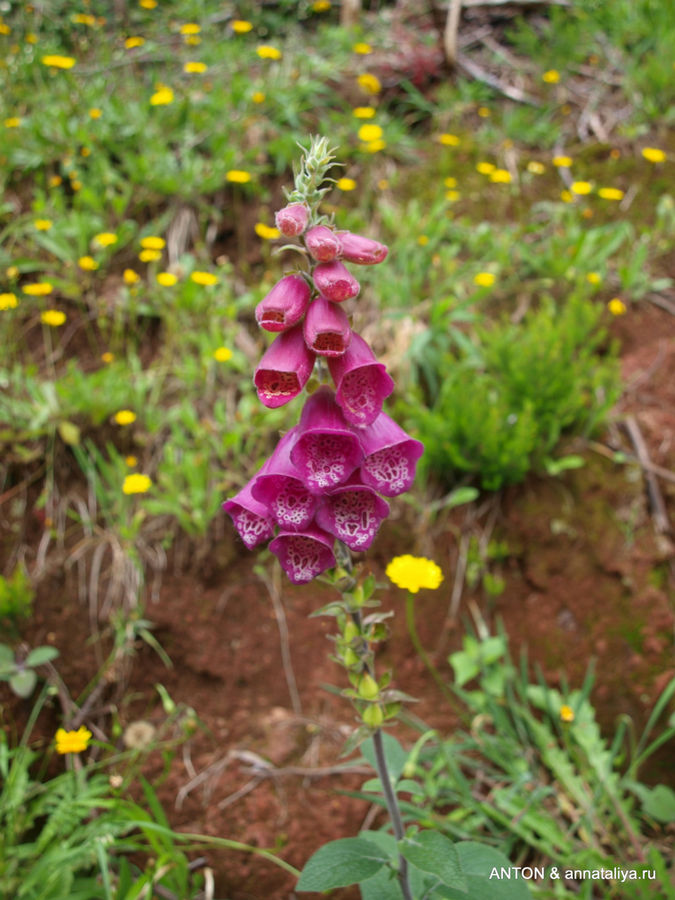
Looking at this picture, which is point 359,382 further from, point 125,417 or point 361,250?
point 125,417

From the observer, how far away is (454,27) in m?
4.84

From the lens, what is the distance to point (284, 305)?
1.19 meters

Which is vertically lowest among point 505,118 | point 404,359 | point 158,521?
point 158,521

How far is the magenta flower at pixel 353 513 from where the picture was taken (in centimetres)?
117

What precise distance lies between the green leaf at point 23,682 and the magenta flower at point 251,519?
138cm

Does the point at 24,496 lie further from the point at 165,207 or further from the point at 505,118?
the point at 505,118

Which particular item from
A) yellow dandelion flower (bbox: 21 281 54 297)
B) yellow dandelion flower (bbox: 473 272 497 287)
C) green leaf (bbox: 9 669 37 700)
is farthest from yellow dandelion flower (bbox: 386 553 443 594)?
yellow dandelion flower (bbox: 21 281 54 297)

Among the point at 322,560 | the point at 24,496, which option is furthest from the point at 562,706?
the point at 24,496

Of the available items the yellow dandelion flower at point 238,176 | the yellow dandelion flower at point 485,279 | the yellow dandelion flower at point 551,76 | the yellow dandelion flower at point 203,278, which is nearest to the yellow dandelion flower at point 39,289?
the yellow dandelion flower at point 203,278

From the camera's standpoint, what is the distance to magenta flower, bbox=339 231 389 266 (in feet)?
4.08

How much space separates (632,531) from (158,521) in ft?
6.23

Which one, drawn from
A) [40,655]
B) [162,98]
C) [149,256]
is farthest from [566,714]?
[162,98]

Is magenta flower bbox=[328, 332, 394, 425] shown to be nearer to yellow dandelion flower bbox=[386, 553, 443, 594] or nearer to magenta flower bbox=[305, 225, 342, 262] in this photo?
magenta flower bbox=[305, 225, 342, 262]

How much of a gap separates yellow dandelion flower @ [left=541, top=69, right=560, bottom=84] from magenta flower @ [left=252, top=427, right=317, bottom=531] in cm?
459
